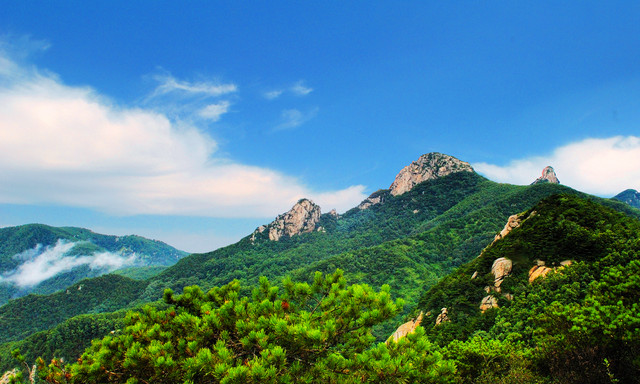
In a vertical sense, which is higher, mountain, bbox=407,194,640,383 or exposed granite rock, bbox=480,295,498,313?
mountain, bbox=407,194,640,383

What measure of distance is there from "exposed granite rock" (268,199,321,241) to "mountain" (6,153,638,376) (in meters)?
0.53

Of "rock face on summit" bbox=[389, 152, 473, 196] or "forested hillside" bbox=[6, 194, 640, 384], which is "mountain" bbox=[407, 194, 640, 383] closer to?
"forested hillside" bbox=[6, 194, 640, 384]

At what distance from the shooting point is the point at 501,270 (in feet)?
85.0

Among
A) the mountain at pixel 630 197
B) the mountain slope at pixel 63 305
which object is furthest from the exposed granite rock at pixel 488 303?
the mountain at pixel 630 197

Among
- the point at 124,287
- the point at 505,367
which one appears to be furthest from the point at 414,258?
the point at 124,287

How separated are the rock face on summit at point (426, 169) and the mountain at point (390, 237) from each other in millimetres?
524

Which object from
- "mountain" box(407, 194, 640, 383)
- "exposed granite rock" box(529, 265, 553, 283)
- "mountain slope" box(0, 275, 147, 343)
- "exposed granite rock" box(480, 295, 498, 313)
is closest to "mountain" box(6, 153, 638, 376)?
"mountain slope" box(0, 275, 147, 343)

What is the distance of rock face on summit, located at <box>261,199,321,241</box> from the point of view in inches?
6053

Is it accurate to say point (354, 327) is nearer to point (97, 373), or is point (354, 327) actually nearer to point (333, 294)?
point (333, 294)

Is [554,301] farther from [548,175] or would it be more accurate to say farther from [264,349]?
[548,175]

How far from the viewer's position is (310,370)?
4.69 meters

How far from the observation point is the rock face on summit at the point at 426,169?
159 m

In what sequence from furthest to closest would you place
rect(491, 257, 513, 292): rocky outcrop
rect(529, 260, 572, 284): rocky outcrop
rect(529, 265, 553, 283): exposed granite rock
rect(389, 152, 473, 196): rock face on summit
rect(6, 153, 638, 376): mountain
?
rect(389, 152, 473, 196): rock face on summit < rect(6, 153, 638, 376): mountain < rect(491, 257, 513, 292): rocky outcrop < rect(529, 265, 553, 283): exposed granite rock < rect(529, 260, 572, 284): rocky outcrop

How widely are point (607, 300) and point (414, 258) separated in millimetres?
75940
